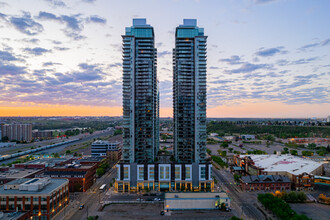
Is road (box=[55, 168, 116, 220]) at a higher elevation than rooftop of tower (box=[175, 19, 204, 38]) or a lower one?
lower

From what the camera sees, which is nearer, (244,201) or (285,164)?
(244,201)

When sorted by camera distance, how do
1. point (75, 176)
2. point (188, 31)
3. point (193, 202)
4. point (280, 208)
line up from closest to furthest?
point (280, 208) → point (193, 202) → point (75, 176) → point (188, 31)

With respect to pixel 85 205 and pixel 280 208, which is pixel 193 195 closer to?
pixel 280 208

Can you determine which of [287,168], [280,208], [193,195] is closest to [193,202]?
[193,195]

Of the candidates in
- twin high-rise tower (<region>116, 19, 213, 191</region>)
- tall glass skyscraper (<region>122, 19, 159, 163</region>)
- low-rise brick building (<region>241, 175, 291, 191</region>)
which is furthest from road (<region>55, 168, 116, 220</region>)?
low-rise brick building (<region>241, 175, 291, 191</region>)

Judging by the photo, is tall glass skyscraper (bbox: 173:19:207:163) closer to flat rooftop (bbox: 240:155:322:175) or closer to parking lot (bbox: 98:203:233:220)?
parking lot (bbox: 98:203:233:220)

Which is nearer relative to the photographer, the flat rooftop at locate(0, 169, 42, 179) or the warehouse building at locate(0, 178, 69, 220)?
the warehouse building at locate(0, 178, 69, 220)

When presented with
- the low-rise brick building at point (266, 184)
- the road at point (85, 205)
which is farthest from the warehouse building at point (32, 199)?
the low-rise brick building at point (266, 184)
